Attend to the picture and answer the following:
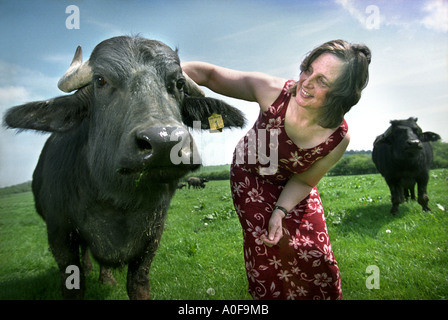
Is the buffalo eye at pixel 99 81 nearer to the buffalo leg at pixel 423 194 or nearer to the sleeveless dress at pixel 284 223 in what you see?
the sleeveless dress at pixel 284 223

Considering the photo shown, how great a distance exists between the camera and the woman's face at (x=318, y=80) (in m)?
2.14

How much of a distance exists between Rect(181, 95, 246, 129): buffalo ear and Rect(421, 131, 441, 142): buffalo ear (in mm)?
5538

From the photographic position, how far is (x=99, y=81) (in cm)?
236

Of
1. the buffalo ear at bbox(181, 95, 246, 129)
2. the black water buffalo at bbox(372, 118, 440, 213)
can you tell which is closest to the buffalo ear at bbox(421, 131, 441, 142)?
the black water buffalo at bbox(372, 118, 440, 213)

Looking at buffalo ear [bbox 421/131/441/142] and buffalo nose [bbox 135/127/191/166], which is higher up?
buffalo ear [bbox 421/131/441/142]

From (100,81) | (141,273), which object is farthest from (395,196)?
(100,81)

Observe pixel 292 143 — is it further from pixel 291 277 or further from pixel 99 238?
pixel 99 238

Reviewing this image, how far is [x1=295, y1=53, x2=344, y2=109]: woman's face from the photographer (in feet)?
7.02

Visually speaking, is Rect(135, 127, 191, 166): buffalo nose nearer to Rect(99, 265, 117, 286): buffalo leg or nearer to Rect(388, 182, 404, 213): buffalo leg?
Rect(99, 265, 117, 286): buffalo leg

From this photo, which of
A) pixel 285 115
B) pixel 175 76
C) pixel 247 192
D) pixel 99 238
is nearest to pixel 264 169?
pixel 247 192

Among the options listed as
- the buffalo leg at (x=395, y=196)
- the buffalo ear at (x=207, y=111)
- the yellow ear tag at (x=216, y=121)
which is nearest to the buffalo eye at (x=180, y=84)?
the buffalo ear at (x=207, y=111)

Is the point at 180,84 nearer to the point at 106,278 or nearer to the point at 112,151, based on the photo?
the point at 112,151

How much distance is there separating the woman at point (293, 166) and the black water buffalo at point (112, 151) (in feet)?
2.03

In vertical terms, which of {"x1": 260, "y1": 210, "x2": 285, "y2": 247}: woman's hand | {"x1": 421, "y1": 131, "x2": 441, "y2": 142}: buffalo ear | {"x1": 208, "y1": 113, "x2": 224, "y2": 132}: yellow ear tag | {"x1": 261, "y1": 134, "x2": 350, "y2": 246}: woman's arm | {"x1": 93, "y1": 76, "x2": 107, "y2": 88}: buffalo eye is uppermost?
{"x1": 93, "y1": 76, "x2": 107, "y2": 88}: buffalo eye
